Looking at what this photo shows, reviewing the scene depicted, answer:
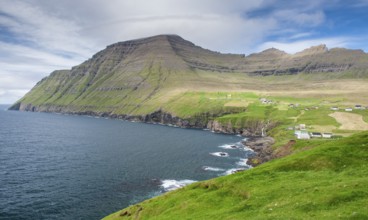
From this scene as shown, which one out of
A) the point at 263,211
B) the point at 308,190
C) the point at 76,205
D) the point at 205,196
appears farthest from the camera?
the point at 76,205

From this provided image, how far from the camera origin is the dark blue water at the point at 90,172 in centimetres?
8675

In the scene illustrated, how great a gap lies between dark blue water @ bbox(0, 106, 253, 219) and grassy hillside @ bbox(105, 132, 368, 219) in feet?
96.0

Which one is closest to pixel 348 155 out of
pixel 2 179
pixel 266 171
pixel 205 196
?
pixel 266 171

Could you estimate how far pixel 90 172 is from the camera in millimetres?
123562

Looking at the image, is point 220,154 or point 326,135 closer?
point 326,135

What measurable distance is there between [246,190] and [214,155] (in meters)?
111

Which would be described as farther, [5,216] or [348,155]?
[5,216]

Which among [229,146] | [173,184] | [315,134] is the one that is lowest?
[173,184]

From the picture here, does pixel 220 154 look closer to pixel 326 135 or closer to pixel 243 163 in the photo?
pixel 243 163

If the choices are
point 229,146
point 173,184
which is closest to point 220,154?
point 229,146

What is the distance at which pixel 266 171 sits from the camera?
61219mm

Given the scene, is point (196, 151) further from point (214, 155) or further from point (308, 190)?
point (308, 190)

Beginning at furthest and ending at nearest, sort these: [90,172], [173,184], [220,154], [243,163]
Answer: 1. [220,154]
2. [243,163]
3. [90,172]
4. [173,184]

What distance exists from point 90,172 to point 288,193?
3837 inches
